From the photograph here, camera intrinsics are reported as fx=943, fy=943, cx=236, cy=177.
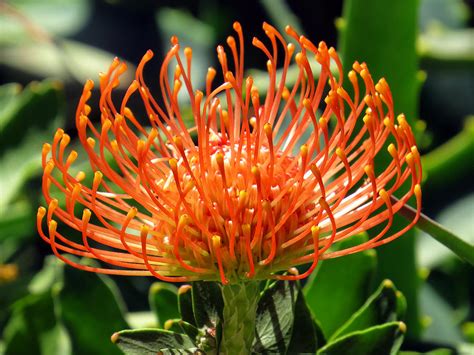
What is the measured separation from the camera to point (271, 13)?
6.15ft

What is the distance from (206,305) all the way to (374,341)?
0.50ft

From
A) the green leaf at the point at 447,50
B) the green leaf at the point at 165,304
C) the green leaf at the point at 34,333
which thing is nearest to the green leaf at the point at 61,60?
the green leaf at the point at 447,50

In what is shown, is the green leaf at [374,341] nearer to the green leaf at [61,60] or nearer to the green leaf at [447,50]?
the green leaf at [447,50]

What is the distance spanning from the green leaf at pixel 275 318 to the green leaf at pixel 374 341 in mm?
43

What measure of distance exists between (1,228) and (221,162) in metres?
0.72

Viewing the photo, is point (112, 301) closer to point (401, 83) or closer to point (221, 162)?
point (221, 162)

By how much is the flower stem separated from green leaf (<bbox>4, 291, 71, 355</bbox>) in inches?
12.2

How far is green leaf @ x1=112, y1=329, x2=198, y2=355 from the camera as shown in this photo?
0.78 m

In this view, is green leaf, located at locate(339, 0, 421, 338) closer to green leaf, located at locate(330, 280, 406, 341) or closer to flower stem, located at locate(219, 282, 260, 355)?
green leaf, located at locate(330, 280, 406, 341)

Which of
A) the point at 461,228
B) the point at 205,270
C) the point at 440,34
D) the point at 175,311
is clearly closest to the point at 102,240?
the point at 205,270

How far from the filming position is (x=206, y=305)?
83 cm

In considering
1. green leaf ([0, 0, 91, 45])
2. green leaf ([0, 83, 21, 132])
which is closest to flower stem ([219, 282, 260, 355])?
green leaf ([0, 83, 21, 132])

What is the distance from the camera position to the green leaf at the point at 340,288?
96 cm

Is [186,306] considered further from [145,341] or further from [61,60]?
[61,60]
